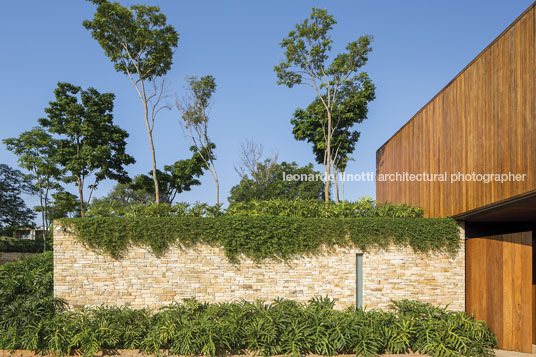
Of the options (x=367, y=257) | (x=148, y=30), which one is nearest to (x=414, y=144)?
(x=367, y=257)

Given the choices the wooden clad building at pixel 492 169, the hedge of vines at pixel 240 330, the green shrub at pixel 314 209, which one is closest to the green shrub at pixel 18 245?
the hedge of vines at pixel 240 330

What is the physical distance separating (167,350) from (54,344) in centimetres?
234

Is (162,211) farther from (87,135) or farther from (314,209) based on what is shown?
(87,135)

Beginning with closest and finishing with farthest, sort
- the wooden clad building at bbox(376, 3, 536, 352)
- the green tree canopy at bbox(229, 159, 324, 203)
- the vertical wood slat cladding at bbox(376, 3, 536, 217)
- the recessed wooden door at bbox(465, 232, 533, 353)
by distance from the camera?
the vertical wood slat cladding at bbox(376, 3, 536, 217), the wooden clad building at bbox(376, 3, 536, 352), the recessed wooden door at bbox(465, 232, 533, 353), the green tree canopy at bbox(229, 159, 324, 203)

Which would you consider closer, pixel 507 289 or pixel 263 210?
pixel 507 289

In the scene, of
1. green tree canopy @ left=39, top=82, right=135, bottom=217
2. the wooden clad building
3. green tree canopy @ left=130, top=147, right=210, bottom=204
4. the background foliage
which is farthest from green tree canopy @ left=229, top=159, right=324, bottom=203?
the wooden clad building

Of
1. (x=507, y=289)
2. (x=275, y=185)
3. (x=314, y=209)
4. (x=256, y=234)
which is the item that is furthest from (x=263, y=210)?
(x=275, y=185)

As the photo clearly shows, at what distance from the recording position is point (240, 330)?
712cm

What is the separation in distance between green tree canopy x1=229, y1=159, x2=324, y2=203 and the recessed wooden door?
16692 mm

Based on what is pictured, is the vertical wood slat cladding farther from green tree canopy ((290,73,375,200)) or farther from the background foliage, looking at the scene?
the background foliage

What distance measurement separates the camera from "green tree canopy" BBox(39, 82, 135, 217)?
2034 cm

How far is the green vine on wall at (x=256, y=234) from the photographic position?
854 centimetres

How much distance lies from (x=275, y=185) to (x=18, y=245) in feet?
58.9

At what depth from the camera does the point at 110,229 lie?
8.54m
